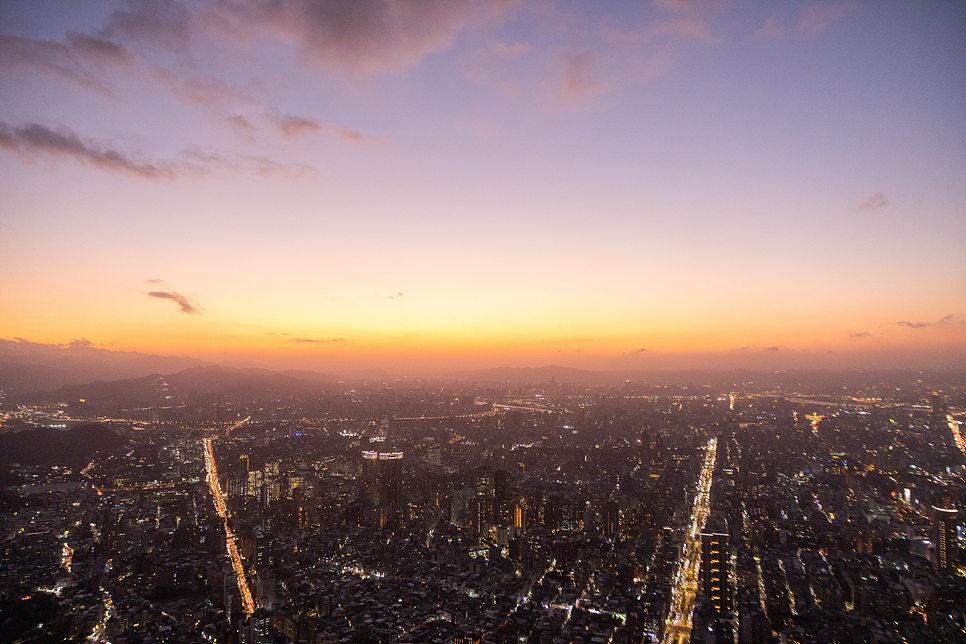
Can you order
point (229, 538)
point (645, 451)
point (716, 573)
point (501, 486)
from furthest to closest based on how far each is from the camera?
1. point (645, 451)
2. point (501, 486)
3. point (229, 538)
4. point (716, 573)

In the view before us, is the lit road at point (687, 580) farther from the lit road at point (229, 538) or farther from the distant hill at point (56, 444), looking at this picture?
the distant hill at point (56, 444)

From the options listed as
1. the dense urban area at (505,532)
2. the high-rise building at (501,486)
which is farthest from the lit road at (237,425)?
the high-rise building at (501,486)

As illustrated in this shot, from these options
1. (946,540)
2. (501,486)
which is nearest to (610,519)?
(501,486)

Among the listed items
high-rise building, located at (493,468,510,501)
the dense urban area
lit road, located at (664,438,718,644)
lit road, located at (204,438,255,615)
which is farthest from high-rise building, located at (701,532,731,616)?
lit road, located at (204,438,255,615)

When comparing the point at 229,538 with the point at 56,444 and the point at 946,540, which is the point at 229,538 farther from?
the point at 946,540

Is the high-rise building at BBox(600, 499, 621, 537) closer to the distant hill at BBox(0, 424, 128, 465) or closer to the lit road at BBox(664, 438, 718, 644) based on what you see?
the lit road at BBox(664, 438, 718, 644)

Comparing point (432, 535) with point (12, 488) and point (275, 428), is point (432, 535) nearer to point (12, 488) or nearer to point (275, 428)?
point (12, 488)

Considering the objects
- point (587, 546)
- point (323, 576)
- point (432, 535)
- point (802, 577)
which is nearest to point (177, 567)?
point (323, 576)
